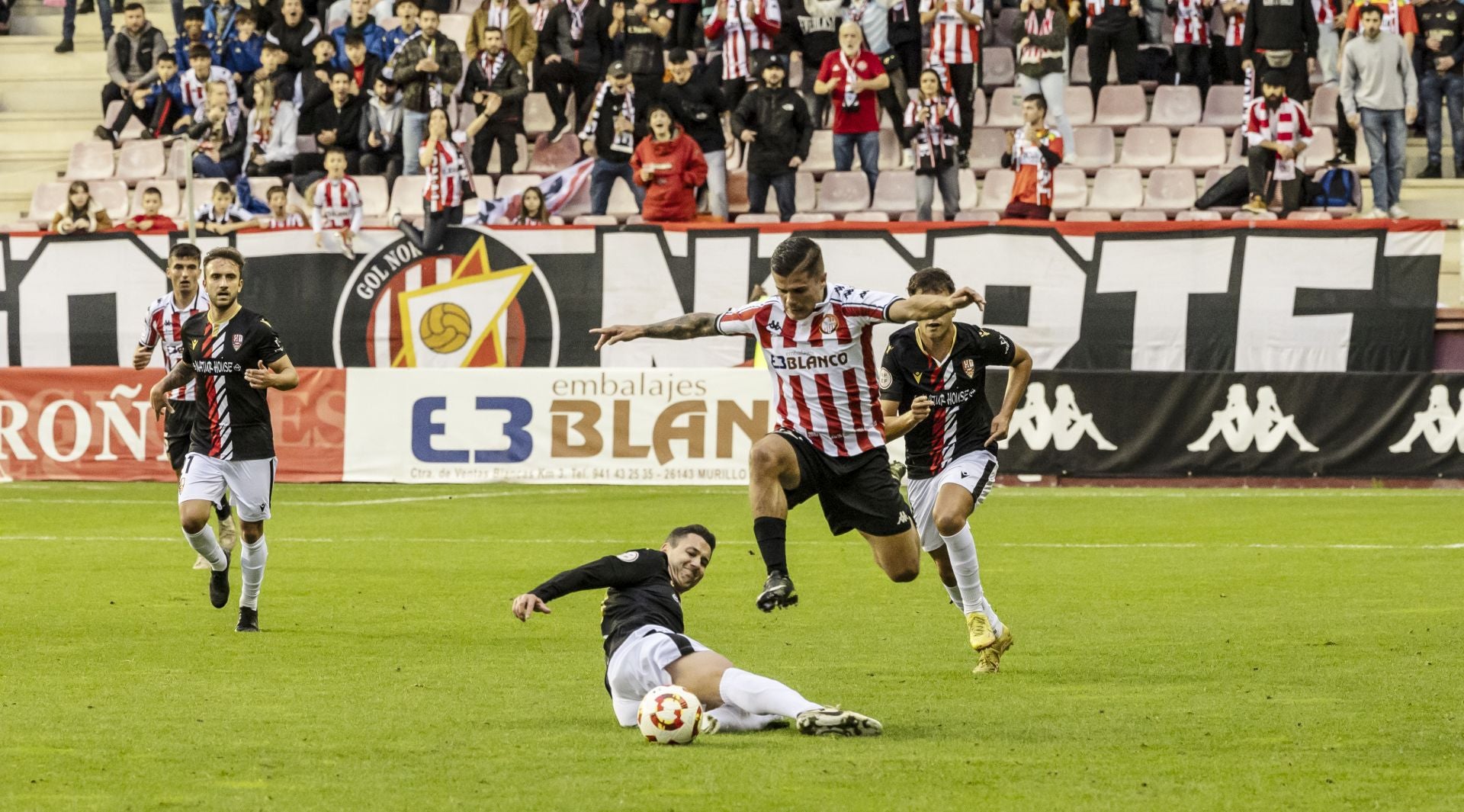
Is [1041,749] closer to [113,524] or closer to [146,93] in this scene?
[113,524]

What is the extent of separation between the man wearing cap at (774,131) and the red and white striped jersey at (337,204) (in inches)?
191

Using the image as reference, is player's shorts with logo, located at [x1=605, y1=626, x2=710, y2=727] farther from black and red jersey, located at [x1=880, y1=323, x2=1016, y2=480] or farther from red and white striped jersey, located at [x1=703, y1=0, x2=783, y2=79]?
red and white striped jersey, located at [x1=703, y1=0, x2=783, y2=79]

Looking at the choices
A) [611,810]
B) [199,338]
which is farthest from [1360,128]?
[611,810]

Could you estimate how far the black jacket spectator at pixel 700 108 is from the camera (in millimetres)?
24281

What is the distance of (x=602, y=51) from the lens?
25969 millimetres

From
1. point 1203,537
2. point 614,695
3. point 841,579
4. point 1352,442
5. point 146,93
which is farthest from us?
Answer: point 146,93

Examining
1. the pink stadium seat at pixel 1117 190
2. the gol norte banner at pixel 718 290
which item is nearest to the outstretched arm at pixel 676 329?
the gol norte banner at pixel 718 290

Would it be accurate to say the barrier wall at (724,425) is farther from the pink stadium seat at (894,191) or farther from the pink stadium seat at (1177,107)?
the pink stadium seat at (1177,107)

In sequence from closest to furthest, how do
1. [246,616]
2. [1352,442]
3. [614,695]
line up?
[614,695], [246,616], [1352,442]

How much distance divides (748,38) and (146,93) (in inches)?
353

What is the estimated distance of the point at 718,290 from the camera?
23781mm

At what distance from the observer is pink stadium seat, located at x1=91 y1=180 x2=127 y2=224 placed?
2727 cm

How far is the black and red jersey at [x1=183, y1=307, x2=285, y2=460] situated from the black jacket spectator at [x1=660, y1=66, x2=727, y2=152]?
13455 millimetres

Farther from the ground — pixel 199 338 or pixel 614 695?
pixel 199 338
